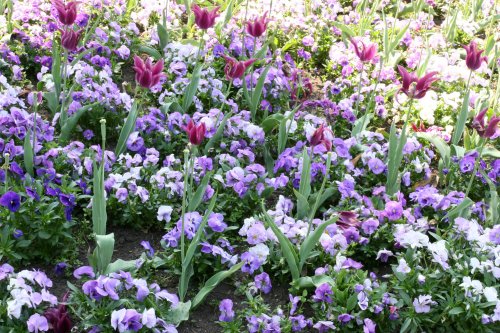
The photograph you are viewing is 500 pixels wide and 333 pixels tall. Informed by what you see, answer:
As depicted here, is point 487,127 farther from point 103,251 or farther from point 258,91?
point 103,251

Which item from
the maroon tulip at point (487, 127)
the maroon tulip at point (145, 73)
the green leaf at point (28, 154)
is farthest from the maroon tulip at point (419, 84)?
the green leaf at point (28, 154)

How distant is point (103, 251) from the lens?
8.82 ft

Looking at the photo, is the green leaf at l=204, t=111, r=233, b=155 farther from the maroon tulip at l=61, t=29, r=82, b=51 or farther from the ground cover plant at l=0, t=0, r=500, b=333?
the maroon tulip at l=61, t=29, r=82, b=51

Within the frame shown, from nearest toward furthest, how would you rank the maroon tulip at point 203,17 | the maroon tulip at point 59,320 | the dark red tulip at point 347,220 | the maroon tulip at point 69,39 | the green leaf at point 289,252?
the maroon tulip at point 59,320, the green leaf at point 289,252, the dark red tulip at point 347,220, the maroon tulip at point 69,39, the maroon tulip at point 203,17

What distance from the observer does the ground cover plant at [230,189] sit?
276cm

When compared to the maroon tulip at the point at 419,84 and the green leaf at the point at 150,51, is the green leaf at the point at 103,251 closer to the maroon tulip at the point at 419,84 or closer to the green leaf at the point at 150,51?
the maroon tulip at the point at 419,84

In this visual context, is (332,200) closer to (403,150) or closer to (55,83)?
(403,150)

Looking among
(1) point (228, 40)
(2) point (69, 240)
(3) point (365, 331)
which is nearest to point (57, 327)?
(2) point (69, 240)

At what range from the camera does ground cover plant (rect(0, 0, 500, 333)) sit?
276cm

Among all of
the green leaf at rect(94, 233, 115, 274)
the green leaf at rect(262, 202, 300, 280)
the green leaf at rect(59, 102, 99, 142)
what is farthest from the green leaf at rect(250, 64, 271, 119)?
the green leaf at rect(94, 233, 115, 274)

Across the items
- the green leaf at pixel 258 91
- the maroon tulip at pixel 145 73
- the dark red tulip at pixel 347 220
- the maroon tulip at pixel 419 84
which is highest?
the maroon tulip at pixel 145 73

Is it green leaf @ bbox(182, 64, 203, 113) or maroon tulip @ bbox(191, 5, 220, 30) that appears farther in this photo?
green leaf @ bbox(182, 64, 203, 113)

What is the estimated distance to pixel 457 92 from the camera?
4387mm

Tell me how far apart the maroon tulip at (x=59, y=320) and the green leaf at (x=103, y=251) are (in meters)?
0.26
